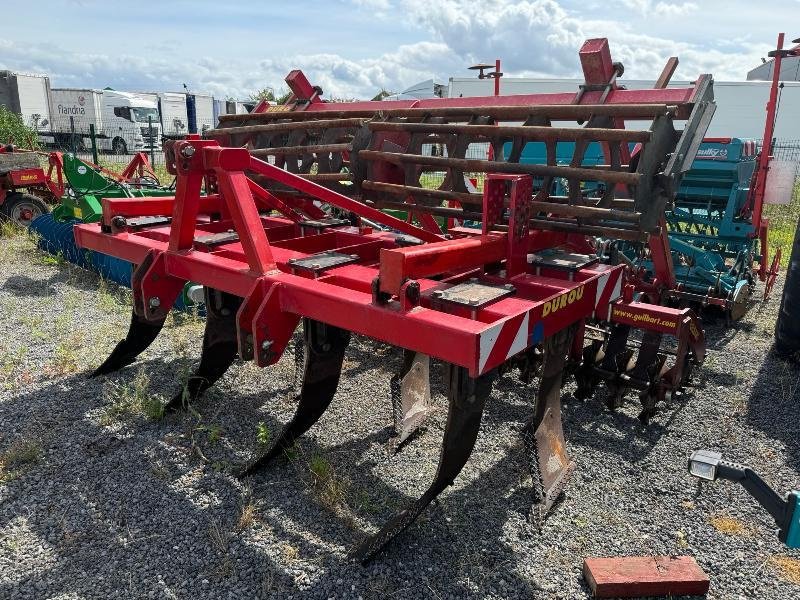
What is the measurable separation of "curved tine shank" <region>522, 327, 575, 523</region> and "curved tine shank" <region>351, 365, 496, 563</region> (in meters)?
0.55

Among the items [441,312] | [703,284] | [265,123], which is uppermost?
[265,123]

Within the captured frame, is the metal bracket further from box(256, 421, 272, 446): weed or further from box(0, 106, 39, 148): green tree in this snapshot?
box(0, 106, 39, 148): green tree

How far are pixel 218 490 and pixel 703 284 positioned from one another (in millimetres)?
4871

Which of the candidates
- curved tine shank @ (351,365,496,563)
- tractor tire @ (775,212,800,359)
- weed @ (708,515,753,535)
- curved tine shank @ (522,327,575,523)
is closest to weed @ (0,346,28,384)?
curved tine shank @ (351,365,496,563)

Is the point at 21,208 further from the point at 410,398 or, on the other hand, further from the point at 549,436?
the point at 549,436

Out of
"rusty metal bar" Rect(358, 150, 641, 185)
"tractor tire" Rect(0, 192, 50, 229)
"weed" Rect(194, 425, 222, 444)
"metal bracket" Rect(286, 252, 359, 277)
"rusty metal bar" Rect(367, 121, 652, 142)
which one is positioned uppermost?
"rusty metal bar" Rect(367, 121, 652, 142)

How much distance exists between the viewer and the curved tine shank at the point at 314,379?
3.11 metres

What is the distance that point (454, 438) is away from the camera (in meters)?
2.52

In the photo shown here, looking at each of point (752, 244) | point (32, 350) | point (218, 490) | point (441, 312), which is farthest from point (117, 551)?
point (752, 244)

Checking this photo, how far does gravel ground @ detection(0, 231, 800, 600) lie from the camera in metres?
2.46

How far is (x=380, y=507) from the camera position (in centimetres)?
290

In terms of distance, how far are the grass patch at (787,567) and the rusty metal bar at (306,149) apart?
9.45 ft

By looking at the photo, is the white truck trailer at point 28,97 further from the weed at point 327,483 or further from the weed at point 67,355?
the weed at point 327,483

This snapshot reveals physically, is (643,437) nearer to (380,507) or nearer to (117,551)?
(380,507)
